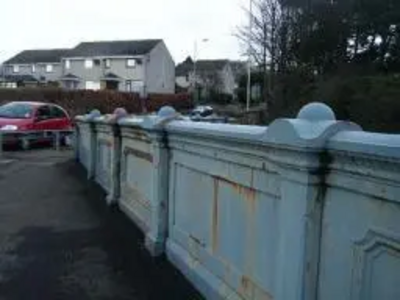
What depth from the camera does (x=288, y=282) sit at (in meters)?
3.33

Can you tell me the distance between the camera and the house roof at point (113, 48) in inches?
3241

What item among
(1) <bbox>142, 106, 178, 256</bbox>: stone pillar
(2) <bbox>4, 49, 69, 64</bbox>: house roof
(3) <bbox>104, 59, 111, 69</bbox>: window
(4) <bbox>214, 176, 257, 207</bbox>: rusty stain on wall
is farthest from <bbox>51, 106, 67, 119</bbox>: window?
(2) <bbox>4, 49, 69, 64</bbox>: house roof

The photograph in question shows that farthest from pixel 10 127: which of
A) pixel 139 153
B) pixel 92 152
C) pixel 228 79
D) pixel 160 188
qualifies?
pixel 228 79

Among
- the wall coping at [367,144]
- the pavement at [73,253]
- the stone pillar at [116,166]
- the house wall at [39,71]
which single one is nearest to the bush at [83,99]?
the house wall at [39,71]

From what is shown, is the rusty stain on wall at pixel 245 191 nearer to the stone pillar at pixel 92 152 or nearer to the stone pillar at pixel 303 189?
the stone pillar at pixel 303 189

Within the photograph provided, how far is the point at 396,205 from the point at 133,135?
6.09 meters

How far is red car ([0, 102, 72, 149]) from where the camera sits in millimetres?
20859

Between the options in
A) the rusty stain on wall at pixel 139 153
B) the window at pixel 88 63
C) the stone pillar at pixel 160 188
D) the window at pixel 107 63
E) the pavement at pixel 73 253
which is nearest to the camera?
the pavement at pixel 73 253

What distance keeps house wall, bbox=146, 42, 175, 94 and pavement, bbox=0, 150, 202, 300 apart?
71.5 meters

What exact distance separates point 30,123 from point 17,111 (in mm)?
999

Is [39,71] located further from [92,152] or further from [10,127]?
[92,152]

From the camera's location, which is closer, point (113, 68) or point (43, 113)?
point (43, 113)

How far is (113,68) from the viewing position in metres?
83.1

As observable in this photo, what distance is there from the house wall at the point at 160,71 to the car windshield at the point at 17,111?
2305 inches
